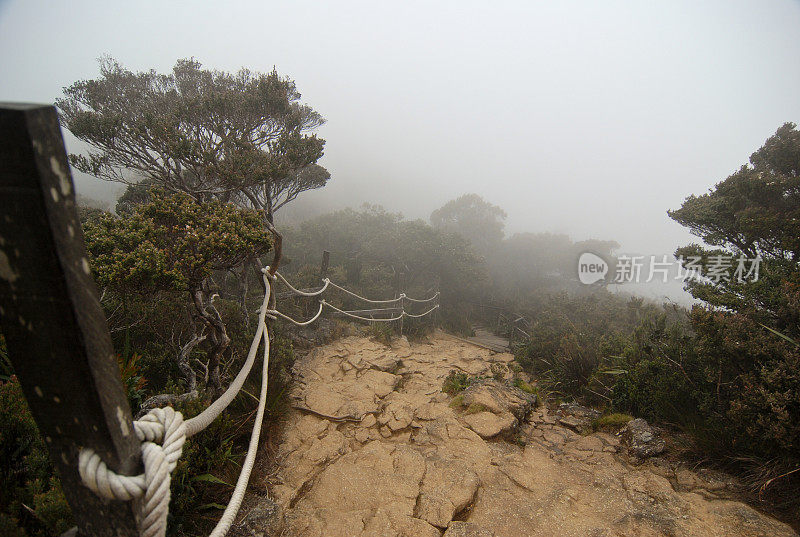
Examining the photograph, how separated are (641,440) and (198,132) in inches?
350

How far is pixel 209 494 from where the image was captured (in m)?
2.35

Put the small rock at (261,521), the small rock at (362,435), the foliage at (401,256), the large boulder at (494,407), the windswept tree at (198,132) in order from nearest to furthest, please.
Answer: the small rock at (261,521) < the small rock at (362,435) < the large boulder at (494,407) < the windswept tree at (198,132) < the foliage at (401,256)

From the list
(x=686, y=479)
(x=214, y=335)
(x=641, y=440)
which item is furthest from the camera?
(x=641, y=440)

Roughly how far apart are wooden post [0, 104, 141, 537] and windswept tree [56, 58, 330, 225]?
3.17m

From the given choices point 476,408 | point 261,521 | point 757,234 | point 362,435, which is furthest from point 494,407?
point 757,234

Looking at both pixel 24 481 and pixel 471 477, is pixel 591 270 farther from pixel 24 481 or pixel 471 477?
pixel 24 481

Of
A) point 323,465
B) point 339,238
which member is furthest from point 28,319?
point 339,238

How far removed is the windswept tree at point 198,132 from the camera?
5.24 metres

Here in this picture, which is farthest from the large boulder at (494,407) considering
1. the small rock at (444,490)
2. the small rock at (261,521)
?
the small rock at (261,521)

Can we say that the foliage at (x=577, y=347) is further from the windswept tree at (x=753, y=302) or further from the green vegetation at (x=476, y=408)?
the green vegetation at (x=476, y=408)

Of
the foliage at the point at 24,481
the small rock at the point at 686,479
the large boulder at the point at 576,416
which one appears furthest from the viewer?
the large boulder at the point at 576,416

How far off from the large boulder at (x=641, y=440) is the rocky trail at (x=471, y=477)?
2 cm

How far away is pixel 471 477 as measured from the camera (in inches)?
111

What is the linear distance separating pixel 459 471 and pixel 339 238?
45.1 ft
